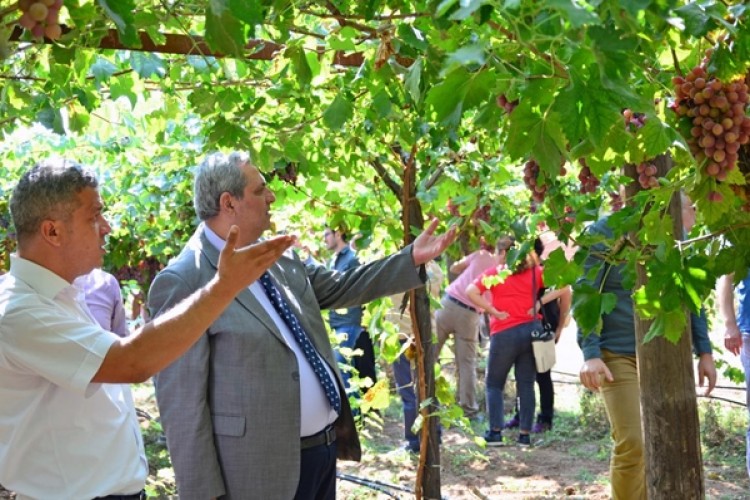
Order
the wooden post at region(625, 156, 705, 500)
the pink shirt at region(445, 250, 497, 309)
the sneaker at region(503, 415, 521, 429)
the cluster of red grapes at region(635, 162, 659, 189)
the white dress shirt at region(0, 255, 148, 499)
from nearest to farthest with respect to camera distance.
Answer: the white dress shirt at region(0, 255, 148, 499)
the cluster of red grapes at region(635, 162, 659, 189)
the wooden post at region(625, 156, 705, 500)
the pink shirt at region(445, 250, 497, 309)
the sneaker at region(503, 415, 521, 429)

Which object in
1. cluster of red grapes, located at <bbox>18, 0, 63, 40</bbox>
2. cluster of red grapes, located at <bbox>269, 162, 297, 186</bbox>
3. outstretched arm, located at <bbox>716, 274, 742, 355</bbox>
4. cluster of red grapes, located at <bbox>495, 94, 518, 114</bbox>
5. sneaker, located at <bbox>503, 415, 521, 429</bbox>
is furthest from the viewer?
sneaker, located at <bbox>503, 415, 521, 429</bbox>

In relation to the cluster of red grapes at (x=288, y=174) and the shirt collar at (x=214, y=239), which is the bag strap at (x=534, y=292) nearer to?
the cluster of red grapes at (x=288, y=174)

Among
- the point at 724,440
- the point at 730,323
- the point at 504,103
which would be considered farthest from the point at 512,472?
the point at 504,103

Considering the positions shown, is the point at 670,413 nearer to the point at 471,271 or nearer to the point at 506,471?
the point at 506,471

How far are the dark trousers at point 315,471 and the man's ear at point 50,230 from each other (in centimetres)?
125

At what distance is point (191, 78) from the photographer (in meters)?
4.09

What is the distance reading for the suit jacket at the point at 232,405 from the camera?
11.0 feet

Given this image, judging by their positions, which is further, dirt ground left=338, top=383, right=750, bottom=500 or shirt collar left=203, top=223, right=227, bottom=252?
dirt ground left=338, top=383, right=750, bottom=500

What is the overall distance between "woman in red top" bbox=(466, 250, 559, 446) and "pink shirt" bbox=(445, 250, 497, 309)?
0.44 m

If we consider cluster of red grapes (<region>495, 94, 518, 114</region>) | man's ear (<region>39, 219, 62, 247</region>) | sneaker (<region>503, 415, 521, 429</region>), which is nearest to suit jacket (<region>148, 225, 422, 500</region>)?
man's ear (<region>39, 219, 62, 247</region>)

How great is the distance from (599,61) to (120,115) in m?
3.83

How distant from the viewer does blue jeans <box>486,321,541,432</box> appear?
8.87 metres

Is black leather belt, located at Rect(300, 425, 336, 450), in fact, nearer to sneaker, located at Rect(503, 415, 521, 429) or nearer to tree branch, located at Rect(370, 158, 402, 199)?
tree branch, located at Rect(370, 158, 402, 199)

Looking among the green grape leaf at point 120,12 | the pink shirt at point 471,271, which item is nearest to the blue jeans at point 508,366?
the pink shirt at point 471,271
